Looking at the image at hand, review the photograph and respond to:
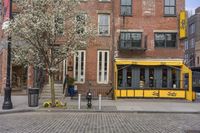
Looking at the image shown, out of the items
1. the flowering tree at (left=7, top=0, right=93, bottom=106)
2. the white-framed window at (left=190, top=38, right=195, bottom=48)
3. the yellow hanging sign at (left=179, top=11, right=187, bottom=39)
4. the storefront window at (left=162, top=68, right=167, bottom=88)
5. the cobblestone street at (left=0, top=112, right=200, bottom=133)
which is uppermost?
the white-framed window at (left=190, top=38, right=195, bottom=48)

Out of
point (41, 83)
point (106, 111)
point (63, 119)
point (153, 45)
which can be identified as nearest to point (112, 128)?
point (63, 119)

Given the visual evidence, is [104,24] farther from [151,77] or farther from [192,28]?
[192,28]

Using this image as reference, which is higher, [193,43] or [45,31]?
[193,43]

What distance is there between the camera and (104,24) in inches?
1220

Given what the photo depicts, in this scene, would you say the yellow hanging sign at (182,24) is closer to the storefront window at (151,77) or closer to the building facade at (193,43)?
the storefront window at (151,77)

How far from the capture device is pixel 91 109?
68.0 feet

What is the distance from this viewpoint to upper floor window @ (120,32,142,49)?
99.7ft

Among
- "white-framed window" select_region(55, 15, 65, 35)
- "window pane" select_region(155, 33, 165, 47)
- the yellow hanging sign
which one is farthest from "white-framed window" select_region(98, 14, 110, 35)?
"white-framed window" select_region(55, 15, 65, 35)

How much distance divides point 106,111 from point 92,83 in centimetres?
1032

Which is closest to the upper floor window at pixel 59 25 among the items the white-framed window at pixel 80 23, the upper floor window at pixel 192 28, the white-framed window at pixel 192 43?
the white-framed window at pixel 80 23

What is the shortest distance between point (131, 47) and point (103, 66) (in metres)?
2.86

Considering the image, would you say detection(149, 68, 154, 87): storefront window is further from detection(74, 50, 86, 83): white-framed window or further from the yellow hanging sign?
detection(74, 50, 86, 83): white-framed window

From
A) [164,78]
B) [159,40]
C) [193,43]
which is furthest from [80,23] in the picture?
[193,43]

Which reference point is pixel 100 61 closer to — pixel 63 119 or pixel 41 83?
pixel 41 83
